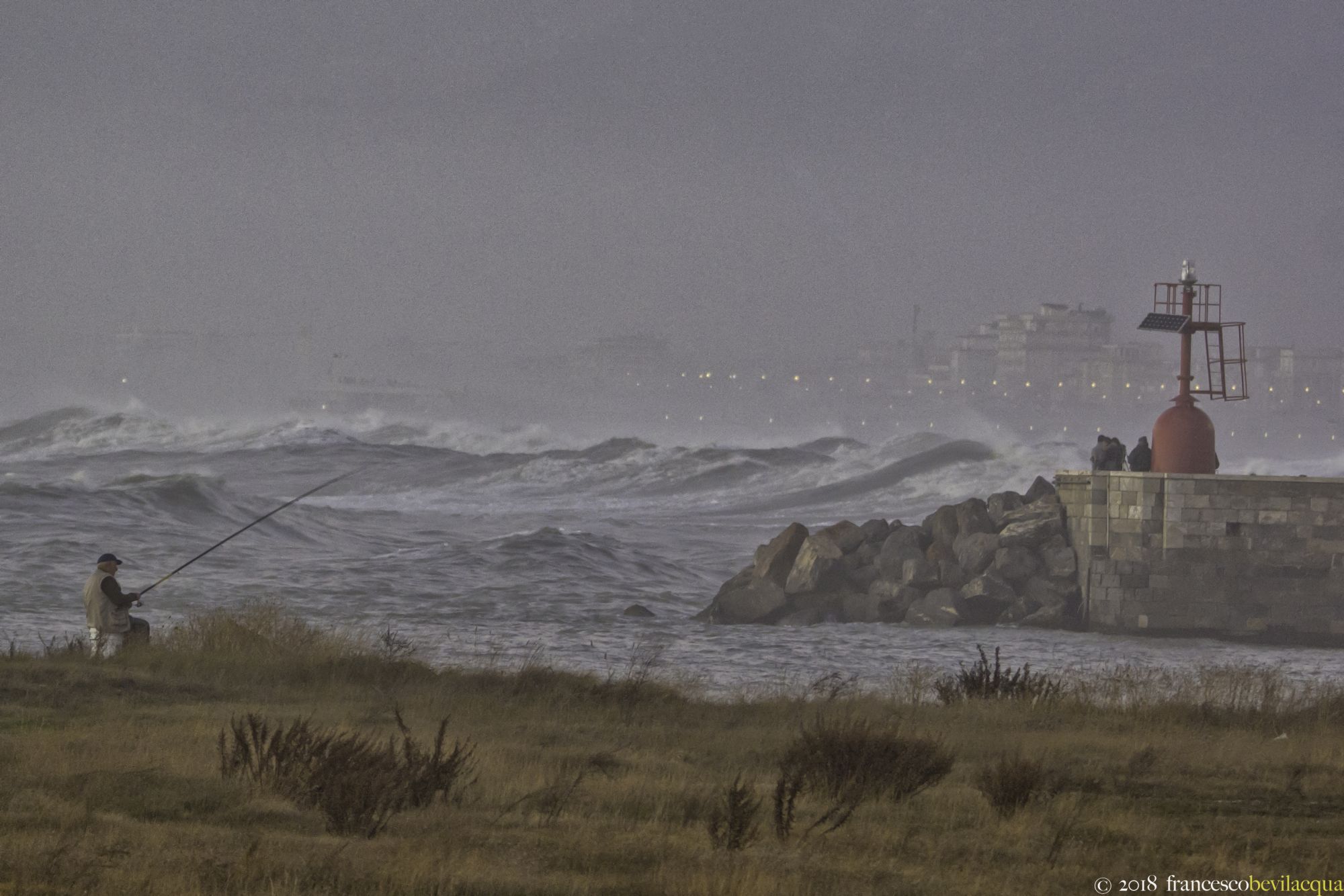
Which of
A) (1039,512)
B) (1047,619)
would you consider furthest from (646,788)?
(1039,512)

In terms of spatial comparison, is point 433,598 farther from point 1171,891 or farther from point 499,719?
point 1171,891

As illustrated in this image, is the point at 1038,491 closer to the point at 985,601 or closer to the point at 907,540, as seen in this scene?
the point at 907,540

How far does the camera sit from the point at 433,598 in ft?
70.2

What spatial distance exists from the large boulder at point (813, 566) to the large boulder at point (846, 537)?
52 centimetres

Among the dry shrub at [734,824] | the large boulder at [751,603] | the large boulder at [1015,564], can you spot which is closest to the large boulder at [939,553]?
the large boulder at [1015,564]

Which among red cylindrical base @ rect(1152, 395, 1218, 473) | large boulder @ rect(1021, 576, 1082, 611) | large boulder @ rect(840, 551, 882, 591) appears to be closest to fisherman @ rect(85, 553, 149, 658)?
large boulder @ rect(840, 551, 882, 591)

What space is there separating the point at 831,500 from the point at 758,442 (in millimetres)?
64928

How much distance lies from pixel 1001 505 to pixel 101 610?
43.7ft

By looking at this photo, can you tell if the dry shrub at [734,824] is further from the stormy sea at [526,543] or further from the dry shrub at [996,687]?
the stormy sea at [526,543]

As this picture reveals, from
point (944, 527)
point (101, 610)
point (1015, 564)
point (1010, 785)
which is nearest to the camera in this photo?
point (1010, 785)

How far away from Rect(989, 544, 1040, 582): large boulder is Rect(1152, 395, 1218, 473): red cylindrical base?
201 centimetres

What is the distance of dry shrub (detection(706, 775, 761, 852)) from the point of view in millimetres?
5637

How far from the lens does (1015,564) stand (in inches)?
767

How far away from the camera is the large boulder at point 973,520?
818 inches
